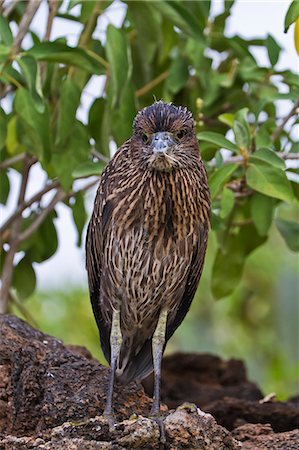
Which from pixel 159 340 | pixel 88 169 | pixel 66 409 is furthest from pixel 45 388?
pixel 88 169

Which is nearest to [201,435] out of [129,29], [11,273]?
[11,273]

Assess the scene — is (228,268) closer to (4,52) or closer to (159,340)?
(159,340)

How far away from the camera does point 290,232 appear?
268 inches

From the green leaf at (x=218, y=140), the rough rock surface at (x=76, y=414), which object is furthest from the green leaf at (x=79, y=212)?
the rough rock surface at (x=76, y=414)

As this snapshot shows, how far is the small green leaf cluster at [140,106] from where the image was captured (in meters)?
6.09

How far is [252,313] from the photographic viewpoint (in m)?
13.2

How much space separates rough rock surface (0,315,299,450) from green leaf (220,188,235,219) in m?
1.02

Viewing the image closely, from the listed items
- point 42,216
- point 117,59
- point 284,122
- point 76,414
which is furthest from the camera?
point 42,216

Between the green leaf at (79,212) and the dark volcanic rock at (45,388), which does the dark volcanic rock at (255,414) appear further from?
the green leaf at (79,212)

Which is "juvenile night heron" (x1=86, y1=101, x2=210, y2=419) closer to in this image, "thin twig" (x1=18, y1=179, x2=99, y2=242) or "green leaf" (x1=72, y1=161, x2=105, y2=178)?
"green leaf" (x1=72, y1=161, x2=105, y2=178)

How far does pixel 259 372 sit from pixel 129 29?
5593mm

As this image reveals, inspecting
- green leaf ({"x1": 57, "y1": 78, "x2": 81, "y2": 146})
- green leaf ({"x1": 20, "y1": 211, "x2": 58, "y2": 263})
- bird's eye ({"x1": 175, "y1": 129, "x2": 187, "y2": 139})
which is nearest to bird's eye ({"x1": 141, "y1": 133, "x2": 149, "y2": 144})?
bird's eye ({"x1": 175, "y1": 129, "x2": 187, "y2": 139})

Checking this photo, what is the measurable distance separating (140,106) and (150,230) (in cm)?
218

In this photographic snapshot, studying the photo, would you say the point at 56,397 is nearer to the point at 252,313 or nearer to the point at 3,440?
the point at 3,440
